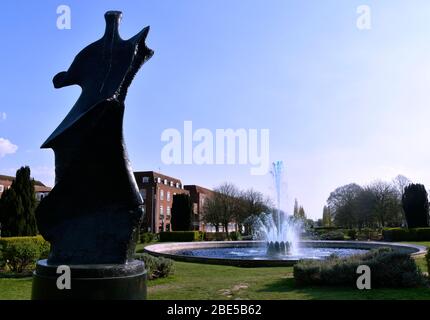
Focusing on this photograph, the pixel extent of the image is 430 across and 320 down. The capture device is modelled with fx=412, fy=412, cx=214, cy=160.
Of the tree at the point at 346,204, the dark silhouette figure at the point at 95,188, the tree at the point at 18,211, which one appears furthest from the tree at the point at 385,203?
the dark silhouette figure at the point at 95,188

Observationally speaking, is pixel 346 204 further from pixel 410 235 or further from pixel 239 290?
pixel 239 290

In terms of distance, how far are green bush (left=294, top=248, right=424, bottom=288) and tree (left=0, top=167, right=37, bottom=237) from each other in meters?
13.6

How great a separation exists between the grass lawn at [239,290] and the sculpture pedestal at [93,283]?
3277mm

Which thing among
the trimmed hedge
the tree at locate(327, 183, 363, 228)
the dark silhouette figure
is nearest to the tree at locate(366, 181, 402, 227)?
the tree at locate(327, 183, 363, 228)

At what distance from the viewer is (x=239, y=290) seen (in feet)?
29.5

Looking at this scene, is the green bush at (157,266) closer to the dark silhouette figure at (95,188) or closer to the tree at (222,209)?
the dark silhouette figure at (95,188)

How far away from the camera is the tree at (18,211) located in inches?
722

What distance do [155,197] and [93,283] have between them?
174 ft

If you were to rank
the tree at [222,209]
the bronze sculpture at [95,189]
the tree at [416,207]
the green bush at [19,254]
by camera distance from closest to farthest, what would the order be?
1. the bronze sculpture at [95,189]
2. the green bush at [19,254]
3. the tree at [416,207]
4. the tree at [222,209]

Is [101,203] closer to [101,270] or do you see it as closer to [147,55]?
[101,270]

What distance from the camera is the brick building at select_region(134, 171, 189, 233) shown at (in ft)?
181

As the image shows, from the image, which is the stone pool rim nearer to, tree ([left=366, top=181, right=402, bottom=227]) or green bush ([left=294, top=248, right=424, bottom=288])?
green bush ([left=294, top=248, right=424, bottom=288])

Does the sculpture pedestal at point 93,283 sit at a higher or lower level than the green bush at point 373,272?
higher

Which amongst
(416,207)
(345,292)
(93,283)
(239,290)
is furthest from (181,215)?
(93,283)
